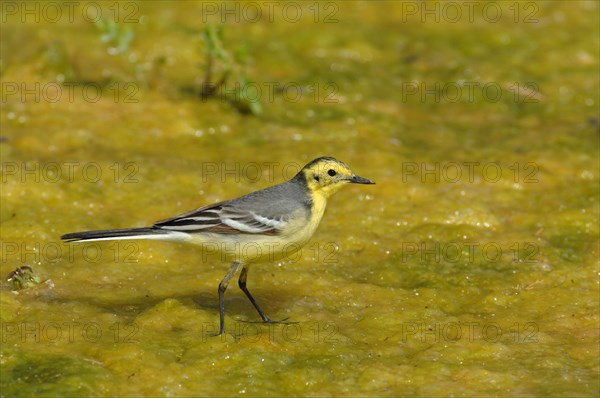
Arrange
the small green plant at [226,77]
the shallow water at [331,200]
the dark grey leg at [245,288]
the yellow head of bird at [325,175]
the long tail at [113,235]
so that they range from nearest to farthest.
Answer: the shallow water at [331,200], the long tail at [113,235], the dark grey leg at [245,288], the yellow head of bird at [325,175], the small green plant at [226,77]

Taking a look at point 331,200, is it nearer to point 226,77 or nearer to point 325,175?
point 325,175

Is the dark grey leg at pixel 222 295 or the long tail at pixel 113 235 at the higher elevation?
the long tail at pixel 113 235

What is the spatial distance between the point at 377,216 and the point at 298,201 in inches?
70.8

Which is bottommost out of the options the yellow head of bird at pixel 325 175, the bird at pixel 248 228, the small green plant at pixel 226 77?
the bird at pixel 248 228

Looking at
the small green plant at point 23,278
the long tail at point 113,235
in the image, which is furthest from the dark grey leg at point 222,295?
the small green plant at point 23,278

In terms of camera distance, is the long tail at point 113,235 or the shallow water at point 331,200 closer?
the shallow water at point 331,200

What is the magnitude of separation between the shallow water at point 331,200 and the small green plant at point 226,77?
0.21 metres

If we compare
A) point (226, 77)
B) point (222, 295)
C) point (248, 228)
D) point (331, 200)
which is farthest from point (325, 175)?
point (226, 77)

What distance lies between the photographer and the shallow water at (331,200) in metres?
6.86

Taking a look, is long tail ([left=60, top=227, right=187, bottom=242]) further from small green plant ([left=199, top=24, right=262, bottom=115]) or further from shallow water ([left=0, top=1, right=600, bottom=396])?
small green plant ([left=199, top=24, right=262, bottom=115])

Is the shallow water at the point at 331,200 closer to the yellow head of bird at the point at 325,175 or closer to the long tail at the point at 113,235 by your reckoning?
the long tail at the point at 113,235

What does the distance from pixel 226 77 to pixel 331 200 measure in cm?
249

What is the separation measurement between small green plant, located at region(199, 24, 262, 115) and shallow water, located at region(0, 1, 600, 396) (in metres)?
0.21

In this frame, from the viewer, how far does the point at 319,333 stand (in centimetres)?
738
